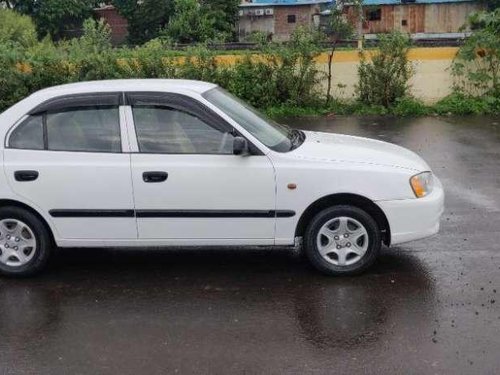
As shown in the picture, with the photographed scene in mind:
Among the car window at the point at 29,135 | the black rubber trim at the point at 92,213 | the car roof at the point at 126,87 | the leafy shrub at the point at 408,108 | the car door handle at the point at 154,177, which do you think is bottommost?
the leafy shrub at the point at 408,108

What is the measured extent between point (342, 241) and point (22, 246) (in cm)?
268

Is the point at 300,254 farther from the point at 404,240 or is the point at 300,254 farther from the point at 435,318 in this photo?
the point at 435,318

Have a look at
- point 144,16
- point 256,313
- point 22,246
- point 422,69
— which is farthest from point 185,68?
point 144,16

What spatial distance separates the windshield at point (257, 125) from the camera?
5930 millimetres

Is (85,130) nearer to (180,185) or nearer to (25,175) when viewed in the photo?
(25,175)

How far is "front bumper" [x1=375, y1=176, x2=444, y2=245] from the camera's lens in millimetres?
5668

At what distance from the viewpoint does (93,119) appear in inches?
233

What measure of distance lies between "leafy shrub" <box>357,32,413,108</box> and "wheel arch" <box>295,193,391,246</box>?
993 cm

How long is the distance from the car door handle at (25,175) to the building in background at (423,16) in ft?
186

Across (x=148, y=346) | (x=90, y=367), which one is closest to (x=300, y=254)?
(x=148, y=346)

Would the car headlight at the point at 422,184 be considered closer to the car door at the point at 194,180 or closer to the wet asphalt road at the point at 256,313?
the wet asphalt road at the point at 256,313

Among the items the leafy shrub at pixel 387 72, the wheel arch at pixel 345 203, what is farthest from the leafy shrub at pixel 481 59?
the wheel arch at pixel 345 203

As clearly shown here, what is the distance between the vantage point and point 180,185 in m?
5.66

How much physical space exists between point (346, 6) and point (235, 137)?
38.4 ft
